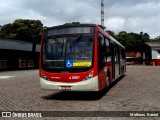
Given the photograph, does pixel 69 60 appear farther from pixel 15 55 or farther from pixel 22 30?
pixel 22 30

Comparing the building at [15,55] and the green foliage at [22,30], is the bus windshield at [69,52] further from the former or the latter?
the green foliage at [22,30]

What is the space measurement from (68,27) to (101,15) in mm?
49035

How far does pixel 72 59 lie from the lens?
10.9 metres

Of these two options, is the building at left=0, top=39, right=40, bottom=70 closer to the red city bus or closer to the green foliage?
the green foliage

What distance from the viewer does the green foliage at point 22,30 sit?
237 feet

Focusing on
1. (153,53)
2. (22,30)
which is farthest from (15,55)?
(153,53)

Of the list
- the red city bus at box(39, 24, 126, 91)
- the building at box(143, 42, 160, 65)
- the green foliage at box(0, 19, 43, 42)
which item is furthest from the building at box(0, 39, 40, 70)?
the building at box(143, 42, 160, 65)

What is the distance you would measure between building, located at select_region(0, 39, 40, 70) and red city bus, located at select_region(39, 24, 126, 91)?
27397 mm

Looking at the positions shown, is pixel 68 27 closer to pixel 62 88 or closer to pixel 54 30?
pixel 54 30

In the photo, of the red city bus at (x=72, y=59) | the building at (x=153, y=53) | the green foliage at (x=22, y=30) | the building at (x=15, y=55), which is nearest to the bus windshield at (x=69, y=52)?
the red city bus at (x=72, y=59)

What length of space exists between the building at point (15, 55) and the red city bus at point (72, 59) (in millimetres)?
27397

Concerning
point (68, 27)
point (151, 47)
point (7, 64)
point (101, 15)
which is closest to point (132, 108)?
point (68, 27)

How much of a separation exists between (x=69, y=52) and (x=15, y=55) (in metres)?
34.2

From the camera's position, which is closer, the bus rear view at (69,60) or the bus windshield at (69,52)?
the bus rear view at (69,60)
